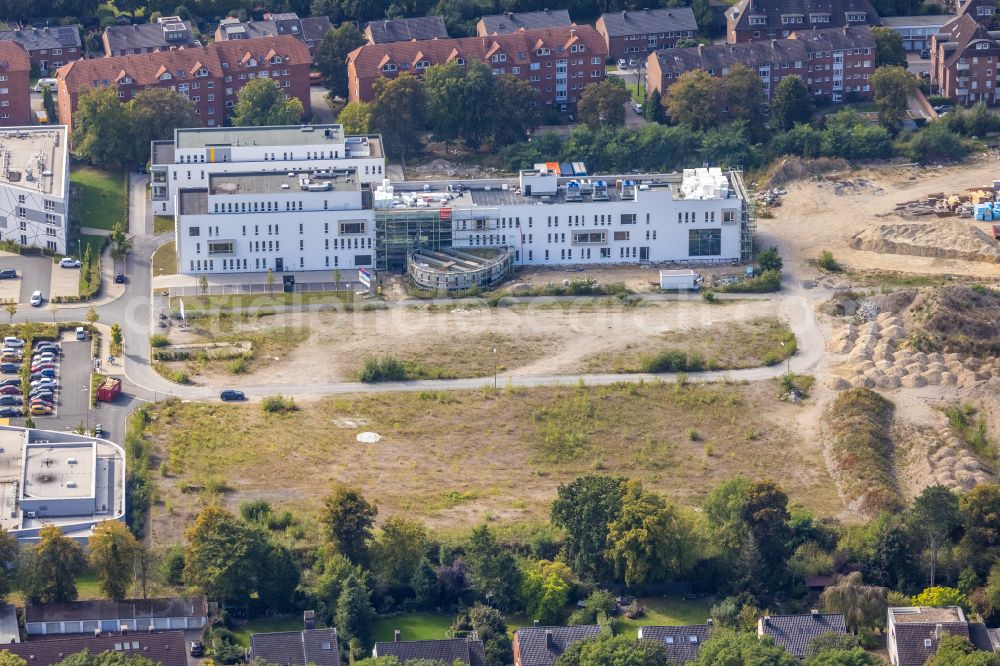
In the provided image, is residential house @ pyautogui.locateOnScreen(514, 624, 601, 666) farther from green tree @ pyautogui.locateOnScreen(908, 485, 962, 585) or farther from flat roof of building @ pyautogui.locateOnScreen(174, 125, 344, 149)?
flat roof of building @ pyautogui.locateOnScreen(174, 125, 344, 149)

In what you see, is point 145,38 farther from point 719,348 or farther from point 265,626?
point 265,626

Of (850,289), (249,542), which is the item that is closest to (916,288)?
(850,289)

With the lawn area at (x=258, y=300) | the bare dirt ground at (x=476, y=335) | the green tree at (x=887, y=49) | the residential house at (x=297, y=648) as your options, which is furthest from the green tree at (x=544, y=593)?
the green tree at (x=887, y=49)

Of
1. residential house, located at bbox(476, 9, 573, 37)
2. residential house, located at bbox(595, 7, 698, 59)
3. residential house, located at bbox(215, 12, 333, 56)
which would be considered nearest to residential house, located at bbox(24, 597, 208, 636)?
residential house, located at bbox(215, 12, 333, 56)

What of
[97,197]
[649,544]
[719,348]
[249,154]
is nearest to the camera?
[649,544]

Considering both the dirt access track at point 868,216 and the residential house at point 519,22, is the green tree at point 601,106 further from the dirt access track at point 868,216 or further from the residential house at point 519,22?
the dirt access track at point 868,216

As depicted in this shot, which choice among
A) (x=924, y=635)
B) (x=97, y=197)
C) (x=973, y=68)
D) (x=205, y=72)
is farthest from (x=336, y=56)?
(x=924, y=635)
